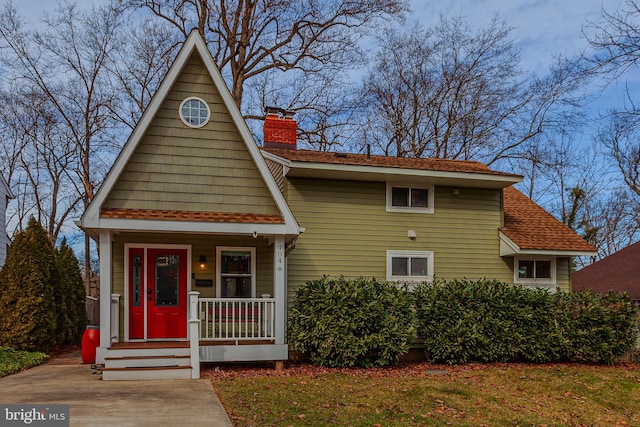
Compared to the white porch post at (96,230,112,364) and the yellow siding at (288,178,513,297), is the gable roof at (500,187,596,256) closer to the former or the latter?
the yellow siding at (288,178,513,297)

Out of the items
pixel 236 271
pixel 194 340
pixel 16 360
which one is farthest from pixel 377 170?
pixel 16 360

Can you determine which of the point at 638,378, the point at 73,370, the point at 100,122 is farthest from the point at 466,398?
the point at 100,122

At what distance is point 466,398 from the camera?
7.66 m

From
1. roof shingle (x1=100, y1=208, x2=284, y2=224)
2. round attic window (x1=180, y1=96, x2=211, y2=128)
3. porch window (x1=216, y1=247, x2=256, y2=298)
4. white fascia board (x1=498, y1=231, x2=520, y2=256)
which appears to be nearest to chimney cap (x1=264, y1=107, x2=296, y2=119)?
round attic window (x1=180, y1=96, x2=211, y2=128)

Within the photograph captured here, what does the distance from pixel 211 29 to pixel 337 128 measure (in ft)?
21.2

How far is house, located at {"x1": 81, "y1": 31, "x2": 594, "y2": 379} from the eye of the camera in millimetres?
9180

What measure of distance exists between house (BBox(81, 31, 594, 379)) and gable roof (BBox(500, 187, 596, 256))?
49 mm

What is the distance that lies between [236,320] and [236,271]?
1.04m

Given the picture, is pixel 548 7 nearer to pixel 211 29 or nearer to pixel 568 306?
pixel 568 306

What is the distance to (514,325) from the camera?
1090cm

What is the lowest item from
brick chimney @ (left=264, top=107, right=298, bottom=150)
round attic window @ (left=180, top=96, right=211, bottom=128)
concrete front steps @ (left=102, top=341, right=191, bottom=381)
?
concrete front steps @ (left=102, top=341, right=191, bottom=381)

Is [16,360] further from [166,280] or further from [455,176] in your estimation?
[455,176]

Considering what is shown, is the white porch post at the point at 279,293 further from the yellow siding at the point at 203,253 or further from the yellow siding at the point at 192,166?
the yellow siding at the point at 203,253

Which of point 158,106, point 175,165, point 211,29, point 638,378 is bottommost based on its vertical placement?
point 638,378
